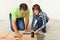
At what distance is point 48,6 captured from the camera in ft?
18.3

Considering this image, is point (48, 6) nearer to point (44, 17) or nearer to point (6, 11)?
point (6, 11)

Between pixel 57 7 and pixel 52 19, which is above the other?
pixel 57 7

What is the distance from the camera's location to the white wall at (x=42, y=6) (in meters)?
5.54

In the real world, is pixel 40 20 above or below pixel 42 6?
below

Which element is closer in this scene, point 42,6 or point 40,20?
point 40,20

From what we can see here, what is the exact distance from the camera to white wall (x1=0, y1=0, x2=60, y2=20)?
5.54m

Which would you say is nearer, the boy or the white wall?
the boy

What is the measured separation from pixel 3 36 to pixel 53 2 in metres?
3.14

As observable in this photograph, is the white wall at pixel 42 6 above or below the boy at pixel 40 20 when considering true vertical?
above

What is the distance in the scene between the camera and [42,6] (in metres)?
5.57

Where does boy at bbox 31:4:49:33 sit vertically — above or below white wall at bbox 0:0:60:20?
below

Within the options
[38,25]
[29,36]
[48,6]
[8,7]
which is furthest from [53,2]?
[29,36]

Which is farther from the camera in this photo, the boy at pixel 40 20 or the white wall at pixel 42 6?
the white wall at pixel 42 6

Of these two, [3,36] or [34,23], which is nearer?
[3,36]
